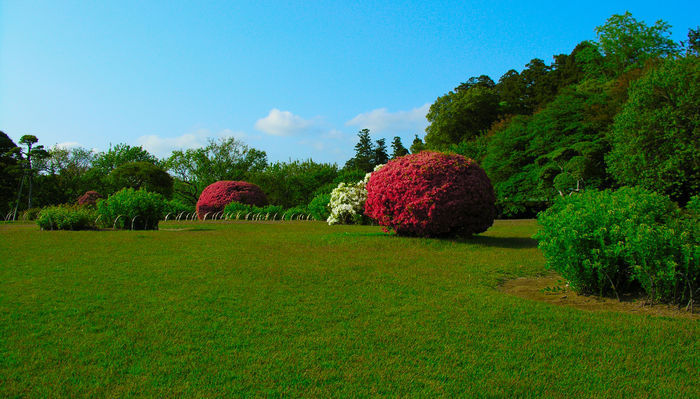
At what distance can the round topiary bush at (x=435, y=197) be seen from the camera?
32.5 ft

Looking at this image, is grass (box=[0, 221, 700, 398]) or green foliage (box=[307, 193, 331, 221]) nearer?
grass (box=[0, 221, 700, 398])

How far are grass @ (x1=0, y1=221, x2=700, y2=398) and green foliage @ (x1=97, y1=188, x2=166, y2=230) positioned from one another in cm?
740

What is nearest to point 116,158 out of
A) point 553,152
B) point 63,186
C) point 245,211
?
point 63,186

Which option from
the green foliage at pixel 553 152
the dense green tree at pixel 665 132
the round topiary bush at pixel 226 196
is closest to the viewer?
the dense green tree at pixel 665 132

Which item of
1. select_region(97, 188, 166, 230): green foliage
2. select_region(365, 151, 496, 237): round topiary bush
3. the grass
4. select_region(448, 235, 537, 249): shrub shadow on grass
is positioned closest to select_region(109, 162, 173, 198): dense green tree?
select_region(97, 188, 166, 230): green foliage

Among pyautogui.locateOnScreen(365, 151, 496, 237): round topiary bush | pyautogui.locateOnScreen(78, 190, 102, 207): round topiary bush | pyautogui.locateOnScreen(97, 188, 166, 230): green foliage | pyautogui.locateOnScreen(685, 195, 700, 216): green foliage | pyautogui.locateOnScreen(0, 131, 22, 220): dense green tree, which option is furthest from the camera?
pyautogui.locateOnScreen(78, 190, 102, 207): round topiary bush

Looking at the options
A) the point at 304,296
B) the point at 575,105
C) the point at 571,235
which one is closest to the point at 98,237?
the point at 304,296

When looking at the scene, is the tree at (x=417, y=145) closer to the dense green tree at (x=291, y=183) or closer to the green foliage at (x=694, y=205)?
the dense green tree at (x=291, y=183)

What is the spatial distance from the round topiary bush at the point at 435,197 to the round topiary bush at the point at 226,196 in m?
17.6

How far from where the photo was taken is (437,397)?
2.83 metres

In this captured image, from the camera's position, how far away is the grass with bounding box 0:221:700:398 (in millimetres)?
3010

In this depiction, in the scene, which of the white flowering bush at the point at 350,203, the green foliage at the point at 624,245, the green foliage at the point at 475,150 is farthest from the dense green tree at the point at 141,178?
the green foliage at the point at 624,245

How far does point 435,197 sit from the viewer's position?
9.87 metres

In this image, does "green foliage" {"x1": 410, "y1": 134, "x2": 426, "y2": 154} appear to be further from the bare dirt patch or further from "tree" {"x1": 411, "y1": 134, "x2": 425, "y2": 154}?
the bare dirt patch
